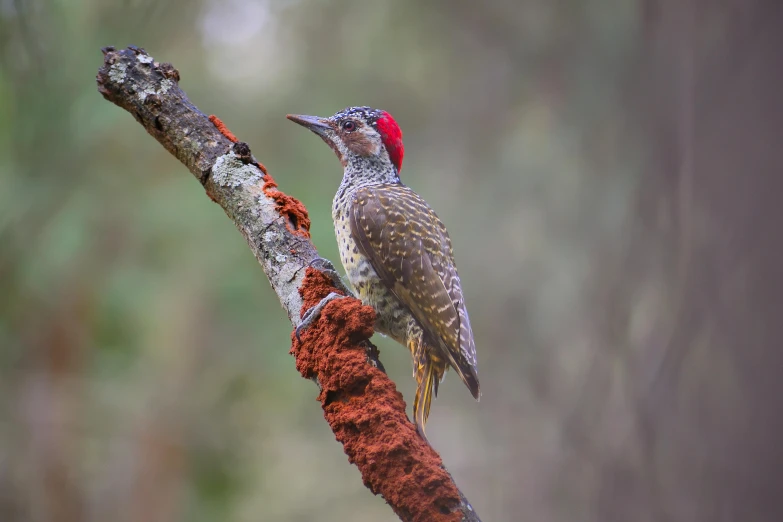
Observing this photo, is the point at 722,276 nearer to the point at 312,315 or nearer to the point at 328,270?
the point at 312,315

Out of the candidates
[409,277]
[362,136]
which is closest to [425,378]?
[409,277]

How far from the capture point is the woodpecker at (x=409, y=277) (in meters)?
2.41

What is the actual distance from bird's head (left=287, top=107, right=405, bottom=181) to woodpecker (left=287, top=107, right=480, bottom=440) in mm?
92

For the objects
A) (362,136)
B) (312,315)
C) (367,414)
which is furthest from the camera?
(362,136)

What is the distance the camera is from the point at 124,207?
5145 millimetres

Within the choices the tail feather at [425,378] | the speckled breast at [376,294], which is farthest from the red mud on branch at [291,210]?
the tail feather at [425,378]

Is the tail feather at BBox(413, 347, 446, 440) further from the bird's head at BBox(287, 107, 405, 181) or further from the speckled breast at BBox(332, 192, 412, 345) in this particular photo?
the bird's head at BBox(287, 107, 405, 181)

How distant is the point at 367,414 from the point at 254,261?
3485 millimetres

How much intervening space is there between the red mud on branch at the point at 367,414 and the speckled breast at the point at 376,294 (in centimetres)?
47

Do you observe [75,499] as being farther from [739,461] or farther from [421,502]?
[739,461]

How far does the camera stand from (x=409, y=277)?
250 centimetres

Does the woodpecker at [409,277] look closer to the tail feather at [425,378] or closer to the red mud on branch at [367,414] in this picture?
the tail feather at [425,378]

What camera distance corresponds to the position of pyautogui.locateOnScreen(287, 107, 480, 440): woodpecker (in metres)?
2.41

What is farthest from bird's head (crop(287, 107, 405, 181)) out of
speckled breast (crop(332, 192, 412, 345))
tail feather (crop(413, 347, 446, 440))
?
tail feather (crop(413, 347, 446, 440))
